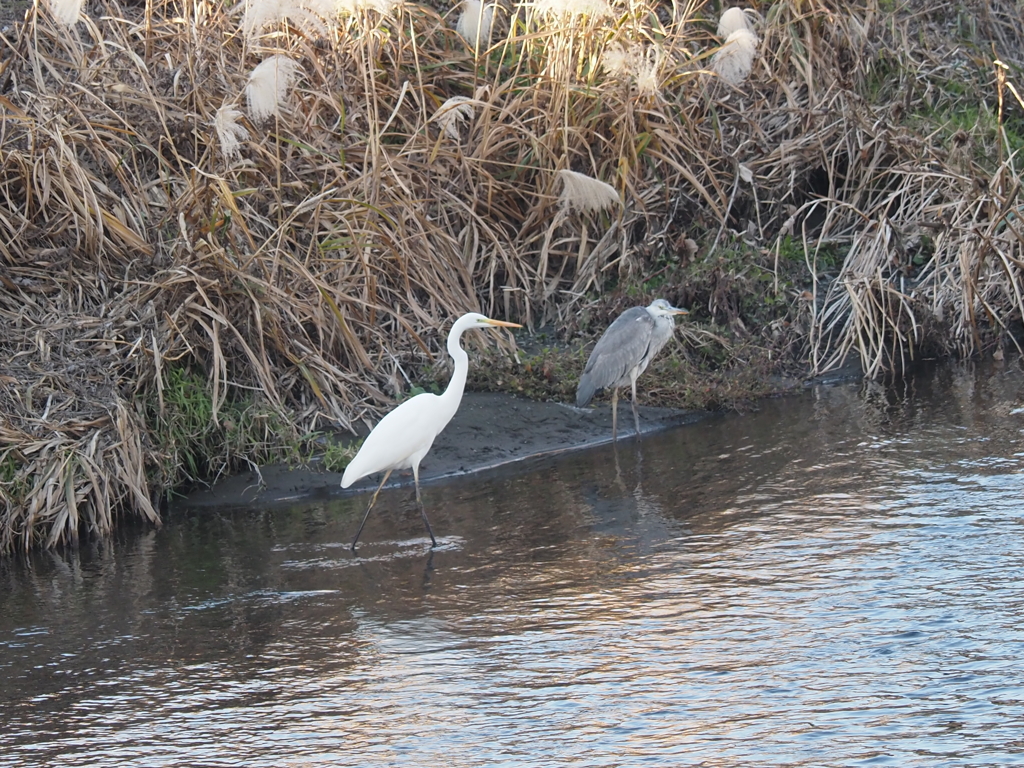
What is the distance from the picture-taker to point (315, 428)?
7.88 meters

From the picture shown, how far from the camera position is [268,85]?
7.51 m

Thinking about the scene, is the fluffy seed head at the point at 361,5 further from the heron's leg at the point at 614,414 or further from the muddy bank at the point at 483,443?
the heron's leg at the point at 614,414

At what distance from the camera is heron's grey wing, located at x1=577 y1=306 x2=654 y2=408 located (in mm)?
8203

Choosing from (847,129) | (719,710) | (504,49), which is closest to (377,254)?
(504,49)

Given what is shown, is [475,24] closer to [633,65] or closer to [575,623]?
[633,65]

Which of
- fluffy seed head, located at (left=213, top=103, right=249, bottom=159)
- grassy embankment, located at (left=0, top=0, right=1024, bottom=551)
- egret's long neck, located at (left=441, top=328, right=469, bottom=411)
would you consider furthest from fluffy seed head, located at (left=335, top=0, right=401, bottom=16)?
egret's long neck, located at (left=441, top=328, right=469, bottom=411)

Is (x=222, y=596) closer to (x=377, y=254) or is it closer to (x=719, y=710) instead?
(x=719, y=710)

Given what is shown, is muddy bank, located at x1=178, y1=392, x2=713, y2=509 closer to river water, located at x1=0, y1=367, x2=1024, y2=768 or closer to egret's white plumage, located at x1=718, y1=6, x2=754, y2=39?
river water, located at x1=0, y1=367, x2=1024, y2=768

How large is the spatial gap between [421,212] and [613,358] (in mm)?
1723

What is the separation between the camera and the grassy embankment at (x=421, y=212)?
7.37m

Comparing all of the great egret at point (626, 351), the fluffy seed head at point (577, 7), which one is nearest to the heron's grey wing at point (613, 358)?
the great egret at point (626, 351)

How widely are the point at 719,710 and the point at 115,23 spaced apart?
681cm

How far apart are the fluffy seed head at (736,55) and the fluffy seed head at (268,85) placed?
10.8ft

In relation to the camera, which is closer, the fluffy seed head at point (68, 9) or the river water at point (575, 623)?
the river water at point (575, 623)
